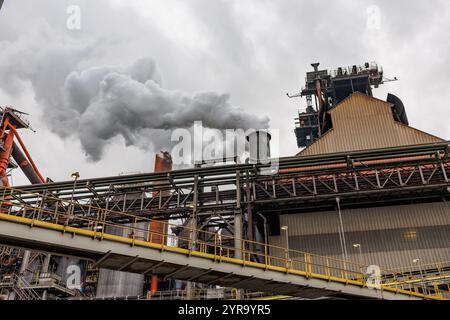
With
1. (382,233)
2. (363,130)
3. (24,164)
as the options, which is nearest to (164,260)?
(382,233)

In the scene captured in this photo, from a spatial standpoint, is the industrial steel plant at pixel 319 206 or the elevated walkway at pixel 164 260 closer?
the elevated walkway at pixel 164 260

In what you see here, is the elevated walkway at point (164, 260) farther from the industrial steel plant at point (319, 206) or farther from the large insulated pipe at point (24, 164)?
the large insulated pipe at point (24, 164)

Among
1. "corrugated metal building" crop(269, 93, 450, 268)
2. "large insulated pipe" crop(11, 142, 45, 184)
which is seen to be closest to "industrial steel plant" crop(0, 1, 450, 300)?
"corrugated metal building" crop(269, 93, 450, 268)

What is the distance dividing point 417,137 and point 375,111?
381 cm

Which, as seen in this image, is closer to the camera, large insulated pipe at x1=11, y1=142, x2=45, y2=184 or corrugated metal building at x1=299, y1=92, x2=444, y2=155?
corrugated metal building at x1=299, y1=92, x2=444, y2=155

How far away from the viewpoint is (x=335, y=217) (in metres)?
26.1

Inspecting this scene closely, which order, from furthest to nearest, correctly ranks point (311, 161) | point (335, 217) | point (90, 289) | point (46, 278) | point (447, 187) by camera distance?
point (90, 289) < point (46, 278) < point (335, 217) < point (311, 161) < point (447, 187)

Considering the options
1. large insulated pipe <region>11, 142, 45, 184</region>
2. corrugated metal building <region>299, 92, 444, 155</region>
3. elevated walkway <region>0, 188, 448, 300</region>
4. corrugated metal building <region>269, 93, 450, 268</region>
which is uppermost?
large insulated pipe <region>11, 142, 45, 184</region>

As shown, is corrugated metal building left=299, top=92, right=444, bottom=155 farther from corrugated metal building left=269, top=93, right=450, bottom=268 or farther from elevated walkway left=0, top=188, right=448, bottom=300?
elevated walkway left=0, top=188, right=448, bottom=300

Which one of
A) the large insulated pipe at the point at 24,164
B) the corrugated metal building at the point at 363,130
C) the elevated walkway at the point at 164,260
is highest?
the large insulated pipe at the point at 24,164

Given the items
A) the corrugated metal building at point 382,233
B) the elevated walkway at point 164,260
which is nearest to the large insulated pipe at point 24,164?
the corrugated metal building at point 382,233

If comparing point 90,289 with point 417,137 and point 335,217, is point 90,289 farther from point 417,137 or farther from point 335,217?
point 417,137

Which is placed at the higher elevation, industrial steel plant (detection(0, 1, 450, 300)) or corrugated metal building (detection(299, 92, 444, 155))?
corrugated metal building (detection(299, 92, 444, 155))
